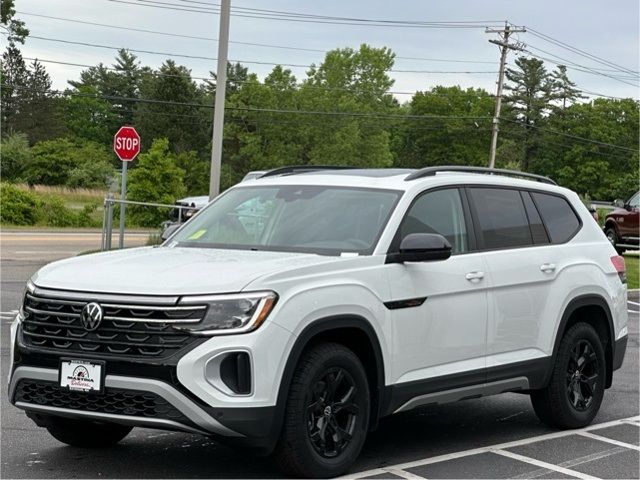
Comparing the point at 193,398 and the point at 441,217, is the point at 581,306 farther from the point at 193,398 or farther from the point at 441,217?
the point at 193,398

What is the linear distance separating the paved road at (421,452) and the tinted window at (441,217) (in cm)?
135

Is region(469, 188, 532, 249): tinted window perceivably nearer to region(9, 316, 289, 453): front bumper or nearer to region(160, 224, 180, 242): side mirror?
region(160, 224, 180, 242): side mirror

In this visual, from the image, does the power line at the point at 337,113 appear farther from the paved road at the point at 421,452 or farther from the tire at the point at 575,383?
the tire at the point at 575,383

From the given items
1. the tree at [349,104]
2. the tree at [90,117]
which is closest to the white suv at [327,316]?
the tree at [349,104]

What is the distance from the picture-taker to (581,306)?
28.1 ft

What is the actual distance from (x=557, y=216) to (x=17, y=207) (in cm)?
3608

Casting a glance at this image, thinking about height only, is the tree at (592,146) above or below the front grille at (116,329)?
above

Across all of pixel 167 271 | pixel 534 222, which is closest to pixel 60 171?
pixel 534 222

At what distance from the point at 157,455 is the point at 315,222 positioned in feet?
5.64

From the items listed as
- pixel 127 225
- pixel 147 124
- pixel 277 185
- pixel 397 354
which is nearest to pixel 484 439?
pixel 397 354

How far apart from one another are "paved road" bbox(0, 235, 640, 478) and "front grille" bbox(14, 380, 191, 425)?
Result: 1.52ft

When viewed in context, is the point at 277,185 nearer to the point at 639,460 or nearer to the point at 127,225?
the point at 639,460

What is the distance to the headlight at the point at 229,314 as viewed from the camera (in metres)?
5.89

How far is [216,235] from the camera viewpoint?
7.59 metres
